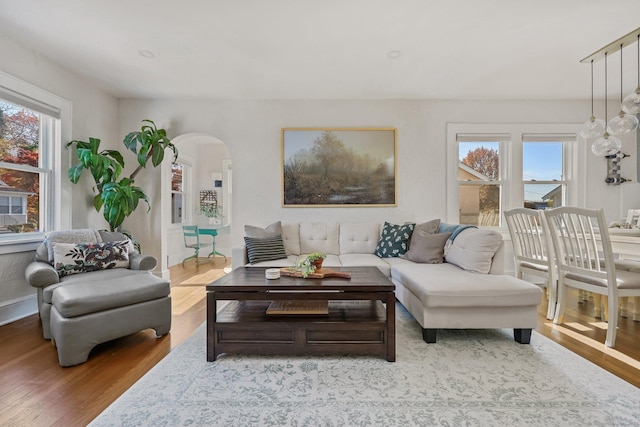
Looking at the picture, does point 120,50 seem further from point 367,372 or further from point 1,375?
point 367,372

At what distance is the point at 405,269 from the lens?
2.72m

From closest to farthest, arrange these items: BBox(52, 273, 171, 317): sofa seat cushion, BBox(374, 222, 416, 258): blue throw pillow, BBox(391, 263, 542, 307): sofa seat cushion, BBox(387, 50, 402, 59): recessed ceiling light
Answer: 1. BBox(52, 273, 171, 317): sofa seat cushion
2. BBox(391, 263, 542, 307): sofa seat cushion
3. BBox(387, 50, 402, 59): recessed ceiling light
4. BBox(374, 222, 416, 258): blue throw pillow

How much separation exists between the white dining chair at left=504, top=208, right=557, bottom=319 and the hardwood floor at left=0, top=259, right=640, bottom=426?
36cm

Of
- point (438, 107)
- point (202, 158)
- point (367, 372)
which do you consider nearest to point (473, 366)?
point (367, 372)

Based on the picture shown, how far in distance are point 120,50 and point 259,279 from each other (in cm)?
265

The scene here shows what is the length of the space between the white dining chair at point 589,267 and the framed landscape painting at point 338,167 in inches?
77.4

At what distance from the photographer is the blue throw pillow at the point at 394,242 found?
11.3 ft

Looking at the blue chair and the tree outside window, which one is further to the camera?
the blue chair

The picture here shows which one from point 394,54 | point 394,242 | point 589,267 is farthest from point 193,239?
point 589,267

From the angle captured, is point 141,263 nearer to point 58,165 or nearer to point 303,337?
point 58,165

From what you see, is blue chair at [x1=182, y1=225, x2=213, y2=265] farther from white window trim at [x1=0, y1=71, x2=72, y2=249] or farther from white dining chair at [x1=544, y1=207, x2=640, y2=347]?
white dining chair at [x1=544, y1=207, x2=640, y2=347]

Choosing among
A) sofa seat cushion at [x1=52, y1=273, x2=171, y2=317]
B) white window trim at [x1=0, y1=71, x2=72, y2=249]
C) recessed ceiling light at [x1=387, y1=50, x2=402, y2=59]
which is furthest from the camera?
white window trim at [x1=0, y1=71, x2=72, y2=249]

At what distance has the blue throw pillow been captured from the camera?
3.44 m

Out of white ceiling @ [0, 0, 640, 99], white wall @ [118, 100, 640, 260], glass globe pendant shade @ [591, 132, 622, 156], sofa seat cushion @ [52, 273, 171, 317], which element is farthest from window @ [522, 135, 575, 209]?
sofa seat cushion @ [52, 273, 171, 317]
